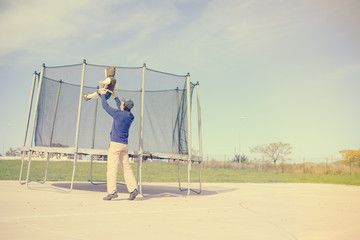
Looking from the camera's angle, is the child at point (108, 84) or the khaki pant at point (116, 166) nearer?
the khaki pant at point (116, 166)

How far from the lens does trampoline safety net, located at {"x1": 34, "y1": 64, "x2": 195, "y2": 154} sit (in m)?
9.47

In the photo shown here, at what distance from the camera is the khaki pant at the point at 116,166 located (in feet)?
24.7

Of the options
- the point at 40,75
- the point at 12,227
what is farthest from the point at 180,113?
the point at 12,227

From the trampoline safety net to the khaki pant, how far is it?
128 centimetres

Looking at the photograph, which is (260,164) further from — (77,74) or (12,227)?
(12,227)

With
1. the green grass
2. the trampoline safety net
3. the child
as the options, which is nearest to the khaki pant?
the trampoline safety net

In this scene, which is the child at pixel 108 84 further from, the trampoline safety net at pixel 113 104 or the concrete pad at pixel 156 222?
the concrete pad at pixel 156 222

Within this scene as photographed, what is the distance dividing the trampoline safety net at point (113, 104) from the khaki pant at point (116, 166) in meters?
1.28

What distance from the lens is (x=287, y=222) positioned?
17.8 feet

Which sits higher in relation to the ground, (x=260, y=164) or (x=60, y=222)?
(x=260, y=164)

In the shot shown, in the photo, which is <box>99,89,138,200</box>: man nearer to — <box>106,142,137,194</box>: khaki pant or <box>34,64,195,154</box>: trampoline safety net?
<box>106,142,137,194</box>: khaki pant

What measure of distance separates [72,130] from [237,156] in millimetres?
40725

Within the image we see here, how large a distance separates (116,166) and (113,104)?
11.6ft

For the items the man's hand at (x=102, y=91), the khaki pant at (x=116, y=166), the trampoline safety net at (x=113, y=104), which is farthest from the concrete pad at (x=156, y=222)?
the trampoline safety net at (x=113, y=104)
